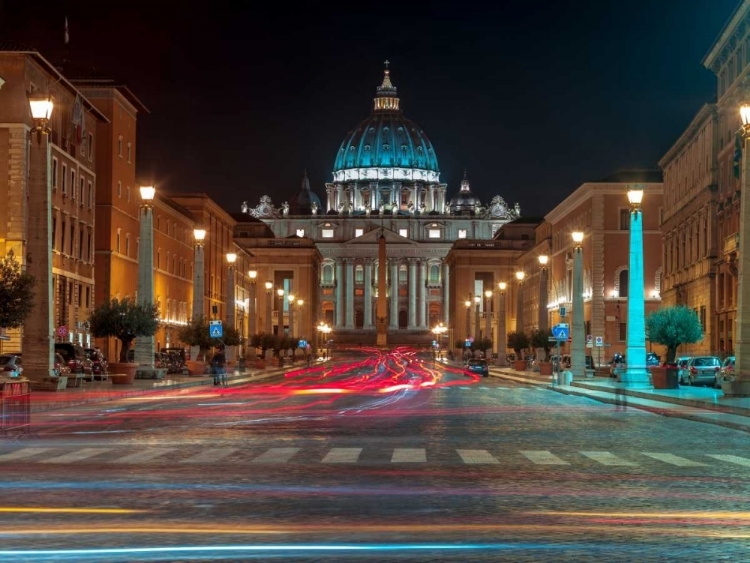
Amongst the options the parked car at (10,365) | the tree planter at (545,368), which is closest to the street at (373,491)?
the parked car at (10,365)

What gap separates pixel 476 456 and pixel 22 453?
6520mm

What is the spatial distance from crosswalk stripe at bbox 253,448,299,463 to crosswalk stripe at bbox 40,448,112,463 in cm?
240

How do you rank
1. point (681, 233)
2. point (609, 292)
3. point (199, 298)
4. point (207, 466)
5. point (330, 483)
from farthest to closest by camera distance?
point (609, 292) → point (681, 233) → point (199, 298) → point (207, 466) → point (330, 483)

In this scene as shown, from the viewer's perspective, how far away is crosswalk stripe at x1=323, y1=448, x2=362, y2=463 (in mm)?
19250

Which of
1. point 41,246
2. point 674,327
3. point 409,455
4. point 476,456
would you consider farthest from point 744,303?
point 674,327

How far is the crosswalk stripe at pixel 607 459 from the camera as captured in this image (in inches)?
743

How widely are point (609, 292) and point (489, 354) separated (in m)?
24.3

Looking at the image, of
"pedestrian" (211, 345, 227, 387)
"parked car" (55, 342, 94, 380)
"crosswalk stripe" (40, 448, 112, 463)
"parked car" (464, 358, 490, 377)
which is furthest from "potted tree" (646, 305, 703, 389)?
"crosswalk stripe" (40, 448, 112, 463)

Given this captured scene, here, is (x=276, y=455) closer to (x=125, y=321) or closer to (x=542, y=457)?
(x=542, y=457)

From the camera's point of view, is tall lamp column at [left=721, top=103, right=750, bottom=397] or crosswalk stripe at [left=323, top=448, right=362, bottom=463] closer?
crosswalk stripe at [left=323, top=448, right=362, bottom=463]

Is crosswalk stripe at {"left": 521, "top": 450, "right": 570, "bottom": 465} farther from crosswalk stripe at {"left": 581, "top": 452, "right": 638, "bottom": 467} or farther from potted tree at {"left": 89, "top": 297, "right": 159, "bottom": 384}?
potted tree at {"left": 89, "top": 297, "right": 159, "bottom": 384}

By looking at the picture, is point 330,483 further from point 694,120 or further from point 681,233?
point 681,233

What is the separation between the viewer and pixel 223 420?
29.5m

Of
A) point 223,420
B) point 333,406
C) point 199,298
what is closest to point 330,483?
point 223,420
